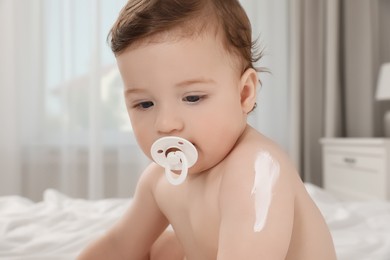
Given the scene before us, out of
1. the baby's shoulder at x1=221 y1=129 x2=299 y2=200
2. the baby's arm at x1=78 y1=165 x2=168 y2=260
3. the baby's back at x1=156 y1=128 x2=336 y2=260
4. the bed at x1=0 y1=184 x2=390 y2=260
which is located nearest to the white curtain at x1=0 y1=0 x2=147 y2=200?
the bed at x1=0 y1=184 x2=390 y2=260

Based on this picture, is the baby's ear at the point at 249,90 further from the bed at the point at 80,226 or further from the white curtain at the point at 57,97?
the white curtain at the point at 57,97

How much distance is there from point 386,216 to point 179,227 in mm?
830

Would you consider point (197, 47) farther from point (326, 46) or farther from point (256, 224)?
point (326, 46)

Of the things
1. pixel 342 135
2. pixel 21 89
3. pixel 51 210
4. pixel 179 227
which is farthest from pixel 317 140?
pixel 179 227

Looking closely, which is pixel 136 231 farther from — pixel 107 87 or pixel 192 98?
pixel 107 87

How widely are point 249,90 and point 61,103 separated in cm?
258

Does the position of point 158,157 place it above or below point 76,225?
above

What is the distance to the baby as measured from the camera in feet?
1.97

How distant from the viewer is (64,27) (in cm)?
311

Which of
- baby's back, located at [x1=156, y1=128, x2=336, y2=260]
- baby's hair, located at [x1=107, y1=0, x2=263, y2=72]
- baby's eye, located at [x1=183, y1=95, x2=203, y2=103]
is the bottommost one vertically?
baby's back, located at [x1=156, y1=128, x2=336, y2=260]

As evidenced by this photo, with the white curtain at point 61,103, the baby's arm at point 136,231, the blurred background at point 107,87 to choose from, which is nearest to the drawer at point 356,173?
the blurred background at point 107,87

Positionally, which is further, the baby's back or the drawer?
the drawer

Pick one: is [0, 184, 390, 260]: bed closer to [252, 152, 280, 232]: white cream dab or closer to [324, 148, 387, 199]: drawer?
[252, 152, 280, 232]: white cream dab

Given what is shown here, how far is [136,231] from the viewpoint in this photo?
90 centimetres
